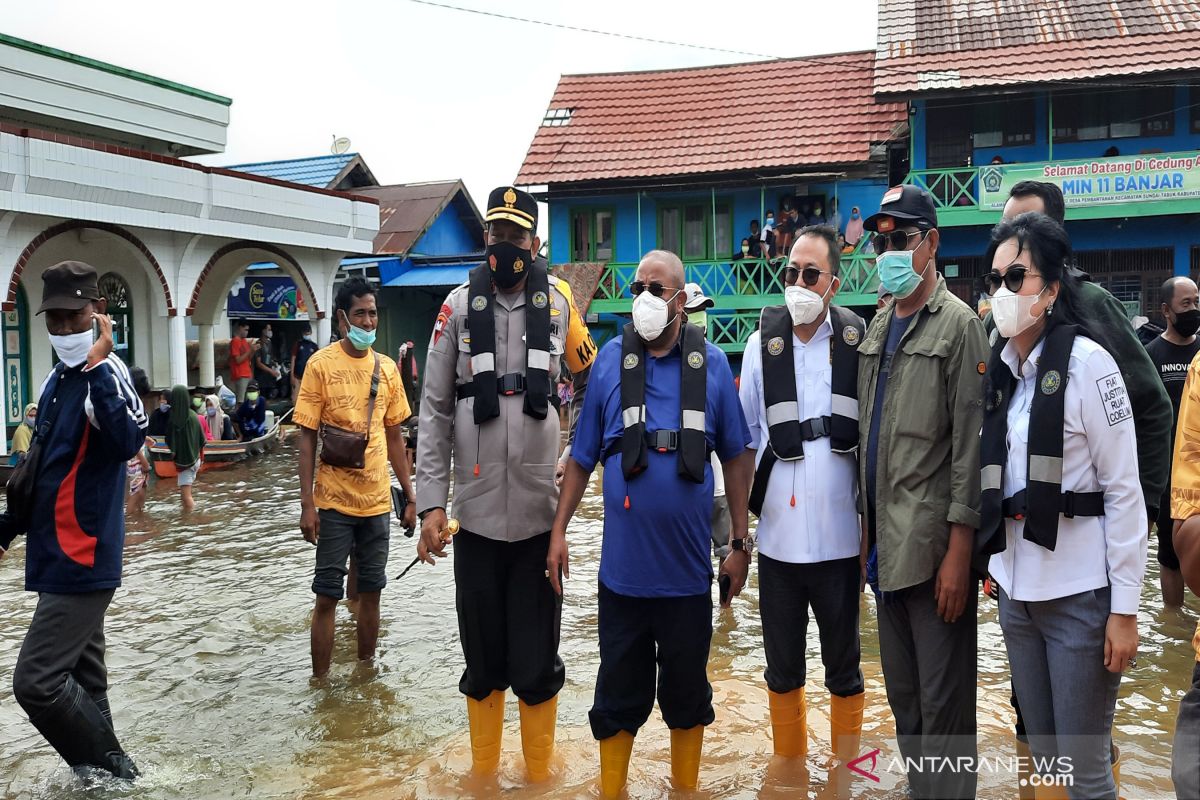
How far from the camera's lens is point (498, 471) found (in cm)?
424

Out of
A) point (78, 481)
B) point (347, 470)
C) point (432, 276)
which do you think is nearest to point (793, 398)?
point (347, 470)

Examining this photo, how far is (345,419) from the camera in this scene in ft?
19.2

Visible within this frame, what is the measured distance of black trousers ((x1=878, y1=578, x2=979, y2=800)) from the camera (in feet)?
11.3

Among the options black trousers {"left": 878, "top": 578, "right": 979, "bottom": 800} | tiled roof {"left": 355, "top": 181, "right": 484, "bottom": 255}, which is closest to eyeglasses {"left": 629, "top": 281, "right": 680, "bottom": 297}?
black trousers {"left": 878, "top": 578, "right": 979, "bottom": 800}

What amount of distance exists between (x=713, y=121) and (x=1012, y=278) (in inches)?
876

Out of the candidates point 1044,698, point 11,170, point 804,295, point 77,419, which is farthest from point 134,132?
point 1044,698

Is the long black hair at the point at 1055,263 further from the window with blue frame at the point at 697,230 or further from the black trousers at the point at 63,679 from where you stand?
the window with blue frame at the point at 697,230

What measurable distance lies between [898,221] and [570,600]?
4.46 metres

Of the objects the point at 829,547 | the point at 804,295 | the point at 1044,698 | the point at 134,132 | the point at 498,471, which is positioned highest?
the point at 134,132

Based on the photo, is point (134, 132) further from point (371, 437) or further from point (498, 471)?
point (498, 471)

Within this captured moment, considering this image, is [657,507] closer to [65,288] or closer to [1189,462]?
[1189,462]

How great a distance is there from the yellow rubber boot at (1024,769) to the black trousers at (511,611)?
6.10ft

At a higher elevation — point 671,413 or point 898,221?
point 898,221

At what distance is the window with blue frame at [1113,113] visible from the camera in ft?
67.8
